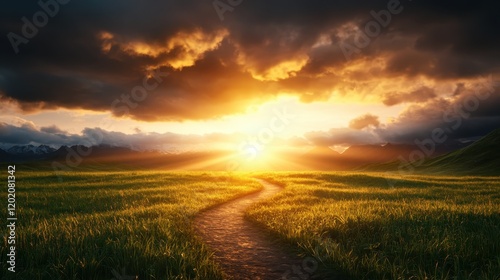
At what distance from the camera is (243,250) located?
9.57 meters

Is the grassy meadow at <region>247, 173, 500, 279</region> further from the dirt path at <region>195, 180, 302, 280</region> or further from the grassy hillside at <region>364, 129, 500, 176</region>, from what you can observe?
the grassy hillside at <region>364, 129, 500, 176</region>

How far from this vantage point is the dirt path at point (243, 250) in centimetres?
771

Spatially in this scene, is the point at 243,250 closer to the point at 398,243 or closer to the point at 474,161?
the point at 398,243

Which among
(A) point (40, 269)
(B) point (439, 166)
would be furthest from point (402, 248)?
(B) point (439, 166)

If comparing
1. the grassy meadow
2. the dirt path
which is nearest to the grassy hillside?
the grassy meadow

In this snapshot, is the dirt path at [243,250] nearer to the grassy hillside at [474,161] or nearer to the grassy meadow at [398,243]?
the grassy meadow at [398,243]

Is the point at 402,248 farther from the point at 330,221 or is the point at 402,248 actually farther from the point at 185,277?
the point at 185,277

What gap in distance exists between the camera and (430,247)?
7961 millimetres

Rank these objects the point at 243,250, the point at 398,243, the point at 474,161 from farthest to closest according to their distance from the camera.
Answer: the point at 474,161 → the point at 243,250 → the point at 398,243

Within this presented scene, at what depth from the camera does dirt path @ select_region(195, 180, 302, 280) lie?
304 inches

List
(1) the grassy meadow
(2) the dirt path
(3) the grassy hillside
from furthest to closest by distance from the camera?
(3) the grassy hillside < (2) the dirt path < (1) the grassy meadow

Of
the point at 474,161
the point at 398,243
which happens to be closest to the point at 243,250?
the point at 398,243

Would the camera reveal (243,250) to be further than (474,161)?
Result: No

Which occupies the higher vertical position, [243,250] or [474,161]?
[474,161]
